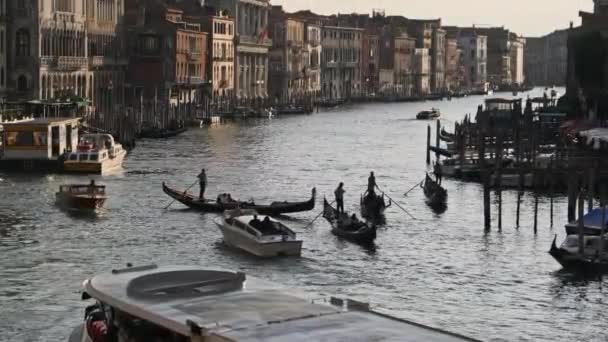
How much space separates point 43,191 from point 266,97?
51.9 m

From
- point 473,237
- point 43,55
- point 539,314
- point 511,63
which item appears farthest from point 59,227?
point 511,63

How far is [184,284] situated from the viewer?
11.1m

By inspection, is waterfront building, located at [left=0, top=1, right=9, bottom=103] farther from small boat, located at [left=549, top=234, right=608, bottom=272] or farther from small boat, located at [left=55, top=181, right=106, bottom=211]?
small boat, located at [left=549, top=234, right=608, bottom=272]

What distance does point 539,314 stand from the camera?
16594 millimetres

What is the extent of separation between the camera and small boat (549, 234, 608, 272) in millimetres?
19109

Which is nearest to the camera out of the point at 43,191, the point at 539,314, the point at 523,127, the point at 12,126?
the point at 539,314

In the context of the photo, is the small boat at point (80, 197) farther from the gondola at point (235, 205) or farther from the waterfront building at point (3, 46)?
the waterfront building at point (3, 46)

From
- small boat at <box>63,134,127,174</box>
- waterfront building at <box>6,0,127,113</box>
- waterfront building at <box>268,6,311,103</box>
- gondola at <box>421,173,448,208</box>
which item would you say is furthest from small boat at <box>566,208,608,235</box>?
waterfront building at <box>268,6,311,103</box>

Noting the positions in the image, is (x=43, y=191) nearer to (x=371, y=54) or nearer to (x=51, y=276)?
(x=51, y=276)

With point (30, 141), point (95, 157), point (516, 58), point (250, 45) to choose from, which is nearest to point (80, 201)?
point (95, 157)

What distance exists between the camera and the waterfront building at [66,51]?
46.6m

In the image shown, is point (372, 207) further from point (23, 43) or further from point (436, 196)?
point (23, 43)

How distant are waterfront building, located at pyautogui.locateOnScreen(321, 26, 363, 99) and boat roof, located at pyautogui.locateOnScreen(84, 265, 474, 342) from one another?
85062 millimetres

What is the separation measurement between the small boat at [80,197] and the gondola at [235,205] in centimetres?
151
